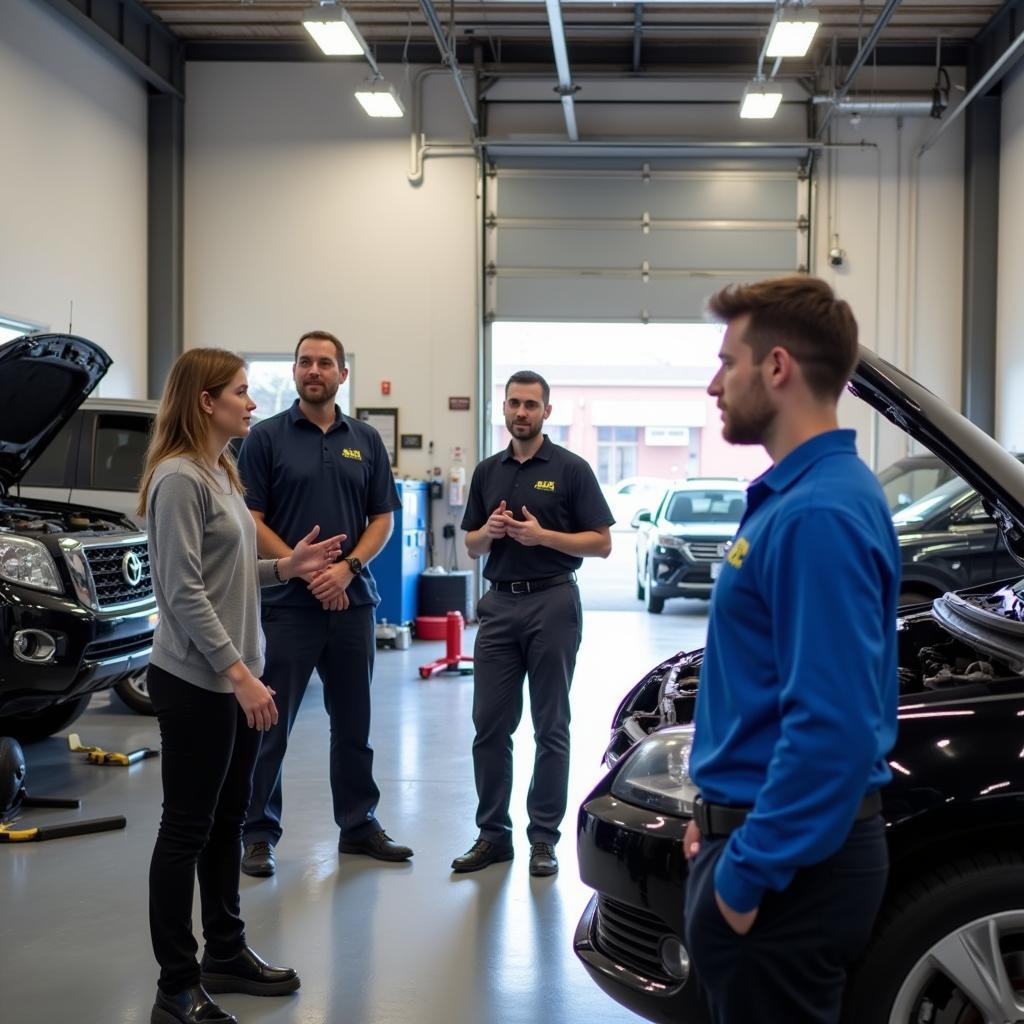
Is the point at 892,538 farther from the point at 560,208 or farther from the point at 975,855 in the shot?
the point at 560,208

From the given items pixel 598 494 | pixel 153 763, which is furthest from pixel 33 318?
pixel 598 494

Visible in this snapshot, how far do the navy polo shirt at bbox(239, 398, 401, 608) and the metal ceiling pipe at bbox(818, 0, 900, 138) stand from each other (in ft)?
24.6

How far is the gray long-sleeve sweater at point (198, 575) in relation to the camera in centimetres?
257

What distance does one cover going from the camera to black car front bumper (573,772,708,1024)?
2031mm

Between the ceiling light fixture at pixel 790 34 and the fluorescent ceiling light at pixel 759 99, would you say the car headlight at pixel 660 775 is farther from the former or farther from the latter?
the fluorescent ceiling light at pixel 759 99

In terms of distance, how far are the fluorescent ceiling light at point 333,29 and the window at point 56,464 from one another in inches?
155

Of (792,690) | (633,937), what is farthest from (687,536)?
(792,690)

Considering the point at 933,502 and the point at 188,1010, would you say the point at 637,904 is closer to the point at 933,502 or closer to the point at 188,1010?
the point at 188,1010

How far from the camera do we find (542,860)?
3.85 meters

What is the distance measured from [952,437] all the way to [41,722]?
482cm

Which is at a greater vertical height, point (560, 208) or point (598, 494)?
point (560, 208)

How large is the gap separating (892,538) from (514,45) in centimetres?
1142

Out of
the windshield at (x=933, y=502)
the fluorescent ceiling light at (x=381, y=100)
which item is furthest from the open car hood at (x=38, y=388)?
the fluorescent ceiling light at (x=381, y=100)

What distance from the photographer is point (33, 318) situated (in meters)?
9.19
